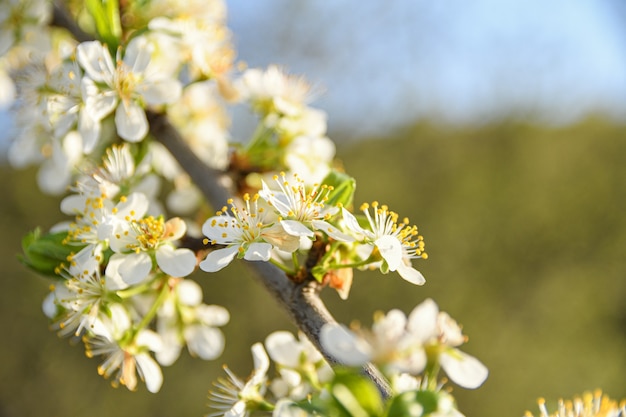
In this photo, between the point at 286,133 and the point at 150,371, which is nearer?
the point at 150,371

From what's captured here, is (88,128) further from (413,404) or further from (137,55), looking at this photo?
(413,404)

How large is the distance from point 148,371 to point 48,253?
21cm

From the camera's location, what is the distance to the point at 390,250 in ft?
2.20

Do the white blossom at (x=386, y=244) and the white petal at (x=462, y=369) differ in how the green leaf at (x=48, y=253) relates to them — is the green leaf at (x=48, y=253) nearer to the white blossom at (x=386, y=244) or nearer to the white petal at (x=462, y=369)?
Answer: the white blossom at (x=386, y=244)

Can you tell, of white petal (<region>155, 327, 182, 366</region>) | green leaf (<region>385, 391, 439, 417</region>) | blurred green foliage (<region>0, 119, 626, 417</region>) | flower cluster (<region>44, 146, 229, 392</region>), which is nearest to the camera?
green leaf (<region>385, 391, 439, 417</region>)

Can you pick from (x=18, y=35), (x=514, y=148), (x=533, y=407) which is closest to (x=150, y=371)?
(x=18, y=35)

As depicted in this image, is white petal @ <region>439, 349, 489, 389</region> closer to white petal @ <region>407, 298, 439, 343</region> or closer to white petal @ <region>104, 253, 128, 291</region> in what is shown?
white petal @ <region>407, 298, 439, 343</region>

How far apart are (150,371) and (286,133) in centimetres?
43

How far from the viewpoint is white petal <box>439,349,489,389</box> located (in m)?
0.59

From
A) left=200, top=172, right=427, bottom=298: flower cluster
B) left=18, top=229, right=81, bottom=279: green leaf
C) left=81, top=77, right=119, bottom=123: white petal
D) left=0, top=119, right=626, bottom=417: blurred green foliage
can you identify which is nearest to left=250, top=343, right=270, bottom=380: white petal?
left=200, top=172, right=427, bottom=298: flower cluster

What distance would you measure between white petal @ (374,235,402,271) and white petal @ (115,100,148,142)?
14.2 inches

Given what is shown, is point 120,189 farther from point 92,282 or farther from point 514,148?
point 514,148

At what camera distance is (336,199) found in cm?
74

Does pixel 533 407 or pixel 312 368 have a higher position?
pixel 533 407
